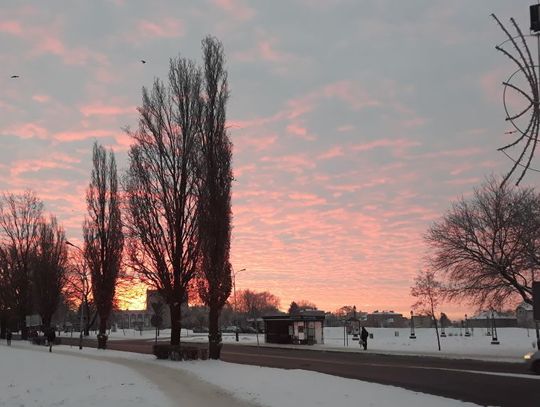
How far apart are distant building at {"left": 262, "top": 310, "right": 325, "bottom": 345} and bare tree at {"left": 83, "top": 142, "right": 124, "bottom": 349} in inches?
660

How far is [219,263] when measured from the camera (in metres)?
29.5

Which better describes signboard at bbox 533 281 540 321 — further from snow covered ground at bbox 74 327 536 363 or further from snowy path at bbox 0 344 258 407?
snow covered ground at bbox 74 327 536 363

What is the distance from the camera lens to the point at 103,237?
45500mm

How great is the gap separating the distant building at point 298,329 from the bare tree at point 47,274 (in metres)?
26.4

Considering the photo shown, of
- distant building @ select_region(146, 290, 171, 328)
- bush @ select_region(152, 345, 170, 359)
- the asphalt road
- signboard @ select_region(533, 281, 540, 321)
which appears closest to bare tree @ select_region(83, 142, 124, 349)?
distant building @ select_region(146, 290, 171, 328)

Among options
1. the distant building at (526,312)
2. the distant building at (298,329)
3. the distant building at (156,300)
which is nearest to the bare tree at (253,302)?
the distant building at (156,300)

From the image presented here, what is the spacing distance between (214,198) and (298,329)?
26103 mm

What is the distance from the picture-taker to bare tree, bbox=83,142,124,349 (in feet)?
148

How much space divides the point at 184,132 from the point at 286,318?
27.5 meters

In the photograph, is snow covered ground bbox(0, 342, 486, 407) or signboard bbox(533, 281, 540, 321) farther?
snow covered ground bbox(0, 342, 486, 407)

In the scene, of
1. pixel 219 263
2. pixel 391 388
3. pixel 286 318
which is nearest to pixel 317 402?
pixel 391 388

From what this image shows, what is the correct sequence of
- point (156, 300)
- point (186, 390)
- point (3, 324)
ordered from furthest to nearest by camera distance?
1. point (156, 300)
2. point (3, 324)
3. point (186, 390)

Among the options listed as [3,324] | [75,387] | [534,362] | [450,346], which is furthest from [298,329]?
[3,324]

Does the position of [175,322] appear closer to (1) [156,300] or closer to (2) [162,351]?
(2) [162,351]
